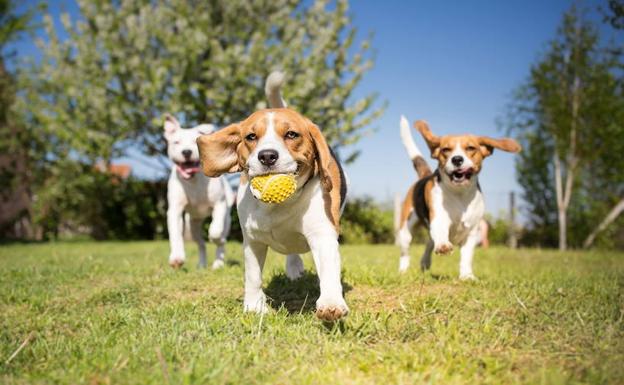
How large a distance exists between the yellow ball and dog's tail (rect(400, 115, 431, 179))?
419cm

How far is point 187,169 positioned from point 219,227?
2.72ft

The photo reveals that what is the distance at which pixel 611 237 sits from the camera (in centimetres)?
1695

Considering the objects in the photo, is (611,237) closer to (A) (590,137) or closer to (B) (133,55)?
(A) (590,137)

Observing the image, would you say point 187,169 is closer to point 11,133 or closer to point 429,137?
point 429,137

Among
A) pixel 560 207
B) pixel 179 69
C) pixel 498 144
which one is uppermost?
pixel 179 69

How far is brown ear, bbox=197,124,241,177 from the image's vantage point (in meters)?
3.42

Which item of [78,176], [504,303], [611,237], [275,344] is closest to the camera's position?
[275,344]

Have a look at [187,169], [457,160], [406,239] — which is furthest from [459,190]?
[187,169]

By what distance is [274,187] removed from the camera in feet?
9.56

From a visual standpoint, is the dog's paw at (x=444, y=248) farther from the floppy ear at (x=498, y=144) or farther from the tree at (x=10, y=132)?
the tree at (x=10, y=132)

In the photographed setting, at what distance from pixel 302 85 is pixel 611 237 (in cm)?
1159

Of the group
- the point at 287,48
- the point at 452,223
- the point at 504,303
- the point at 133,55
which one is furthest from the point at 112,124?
the point at 504,303

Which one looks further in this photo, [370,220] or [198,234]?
[370,220]

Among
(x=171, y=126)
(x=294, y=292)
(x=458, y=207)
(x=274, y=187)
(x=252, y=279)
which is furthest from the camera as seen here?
(x=171, y=126)
